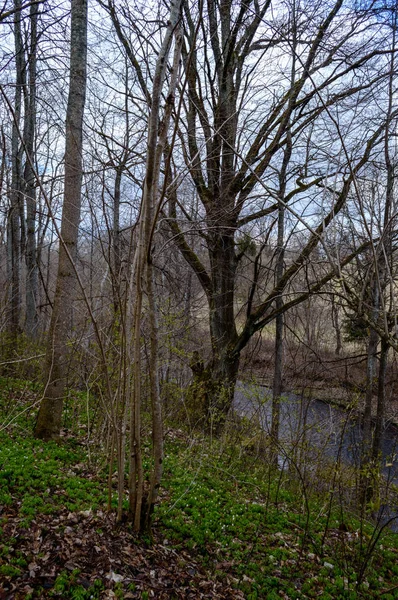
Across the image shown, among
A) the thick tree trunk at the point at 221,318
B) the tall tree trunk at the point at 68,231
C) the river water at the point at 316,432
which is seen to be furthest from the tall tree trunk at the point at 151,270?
the thick tree trunk at the point at 221,318

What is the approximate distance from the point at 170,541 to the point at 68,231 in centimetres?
325

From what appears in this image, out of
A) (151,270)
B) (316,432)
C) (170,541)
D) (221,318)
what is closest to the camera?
(151,270)

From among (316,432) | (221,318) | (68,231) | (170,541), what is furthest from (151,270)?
(221,318)

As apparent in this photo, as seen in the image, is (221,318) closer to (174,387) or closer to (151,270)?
(174,387)

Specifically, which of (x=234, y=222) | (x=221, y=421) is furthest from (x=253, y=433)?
(x=234, y=222)

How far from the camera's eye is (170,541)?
346cm

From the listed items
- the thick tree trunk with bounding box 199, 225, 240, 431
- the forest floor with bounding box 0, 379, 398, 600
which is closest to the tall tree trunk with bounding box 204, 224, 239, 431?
the thick tree trunk with bounding box 199, 225, 240, 431

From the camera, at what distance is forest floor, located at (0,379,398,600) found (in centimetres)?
269

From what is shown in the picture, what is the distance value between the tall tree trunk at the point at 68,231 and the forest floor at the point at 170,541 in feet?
1.32

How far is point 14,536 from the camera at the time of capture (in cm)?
280

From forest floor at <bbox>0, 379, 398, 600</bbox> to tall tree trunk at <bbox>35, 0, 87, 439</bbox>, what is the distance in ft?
1.32

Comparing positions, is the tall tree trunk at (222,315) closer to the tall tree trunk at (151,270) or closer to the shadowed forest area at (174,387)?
the shadowed forest area at (174,387)

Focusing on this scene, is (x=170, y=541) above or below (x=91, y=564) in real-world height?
below

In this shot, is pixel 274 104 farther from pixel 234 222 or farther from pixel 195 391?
pixel 195 391
